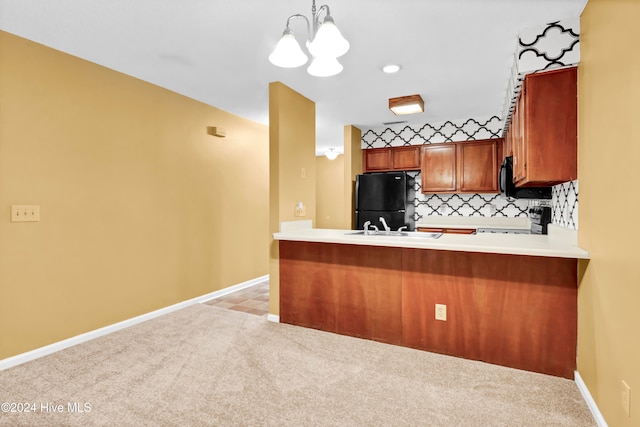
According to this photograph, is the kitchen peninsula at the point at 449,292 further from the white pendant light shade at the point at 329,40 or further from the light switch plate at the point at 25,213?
the light switch plate at the point at 25,213

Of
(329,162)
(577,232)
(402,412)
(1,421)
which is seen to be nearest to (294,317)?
(402,412)

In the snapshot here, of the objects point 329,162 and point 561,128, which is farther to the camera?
point 329,162

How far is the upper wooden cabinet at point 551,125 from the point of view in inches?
86.4

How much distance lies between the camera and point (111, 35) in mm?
2410

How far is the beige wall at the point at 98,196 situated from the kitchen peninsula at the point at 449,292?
1.34 metres

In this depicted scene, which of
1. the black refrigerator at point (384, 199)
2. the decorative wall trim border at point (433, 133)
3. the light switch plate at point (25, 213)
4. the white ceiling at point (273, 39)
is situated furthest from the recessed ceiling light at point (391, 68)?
the light switch plate at point (25, 213)

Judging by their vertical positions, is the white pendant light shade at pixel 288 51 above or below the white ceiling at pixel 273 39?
below

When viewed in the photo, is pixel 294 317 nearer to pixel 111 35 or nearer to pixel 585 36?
pixel 111 35

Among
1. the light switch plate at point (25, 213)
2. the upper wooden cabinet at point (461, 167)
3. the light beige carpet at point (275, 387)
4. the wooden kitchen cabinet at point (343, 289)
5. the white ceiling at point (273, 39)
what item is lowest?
the light beige carpet at point (275, 387)

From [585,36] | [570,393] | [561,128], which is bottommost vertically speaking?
[570,393]

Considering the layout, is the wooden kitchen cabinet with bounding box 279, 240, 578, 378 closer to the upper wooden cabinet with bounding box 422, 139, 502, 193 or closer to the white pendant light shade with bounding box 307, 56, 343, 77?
the white pendant light shade with bounding box 307, 56, 343, 77

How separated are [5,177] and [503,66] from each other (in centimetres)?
400

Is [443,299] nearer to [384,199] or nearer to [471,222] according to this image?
[384,199]

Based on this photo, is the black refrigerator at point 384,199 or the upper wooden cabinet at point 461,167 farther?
the black refrigerator at point 384,199
